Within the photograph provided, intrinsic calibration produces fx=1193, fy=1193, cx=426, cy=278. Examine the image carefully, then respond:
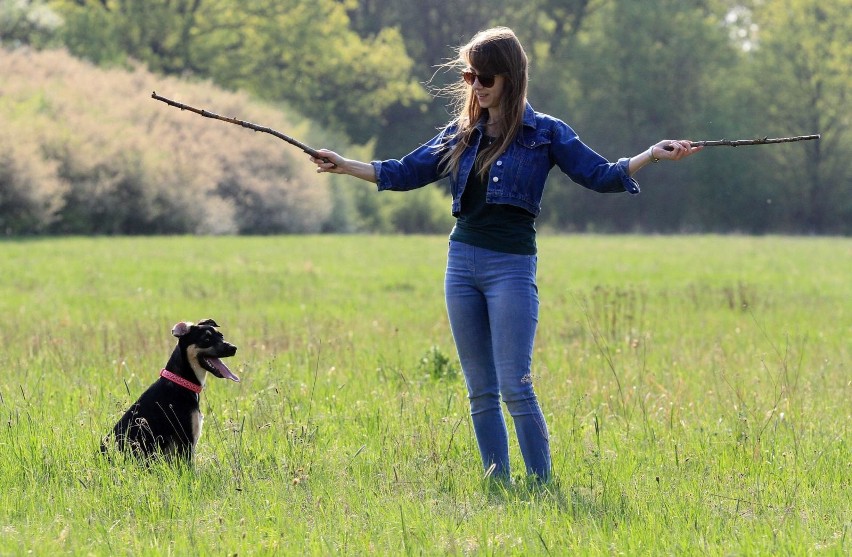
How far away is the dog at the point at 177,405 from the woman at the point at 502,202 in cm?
117

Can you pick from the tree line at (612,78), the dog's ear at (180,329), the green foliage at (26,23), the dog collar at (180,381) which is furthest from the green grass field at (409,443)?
the tree line at (612,78)

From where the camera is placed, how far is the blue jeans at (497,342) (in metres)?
5.98

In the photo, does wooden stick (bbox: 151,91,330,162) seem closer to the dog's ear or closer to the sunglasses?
the sunglasses

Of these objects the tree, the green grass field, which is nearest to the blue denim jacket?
the green grass field

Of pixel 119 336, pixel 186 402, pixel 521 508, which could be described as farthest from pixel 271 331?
pixel 521 508

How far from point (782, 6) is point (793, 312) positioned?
5270cm

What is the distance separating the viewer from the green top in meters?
6.03

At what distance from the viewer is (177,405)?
21.0ft

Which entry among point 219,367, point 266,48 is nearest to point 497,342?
point 219,367

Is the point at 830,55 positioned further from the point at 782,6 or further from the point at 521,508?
the point at 521,508

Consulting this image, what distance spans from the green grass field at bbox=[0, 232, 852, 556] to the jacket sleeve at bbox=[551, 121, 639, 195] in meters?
1.48

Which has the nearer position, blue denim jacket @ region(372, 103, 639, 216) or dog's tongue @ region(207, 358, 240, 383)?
blue denim jacket @ region(372, 103, 639, 216)

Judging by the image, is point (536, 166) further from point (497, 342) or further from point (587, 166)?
point (497, 342)

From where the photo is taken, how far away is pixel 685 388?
358 inches
